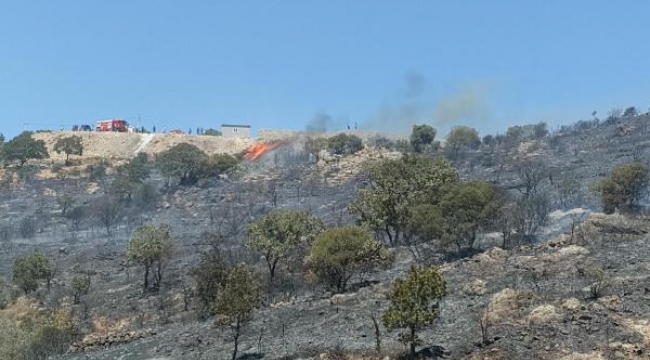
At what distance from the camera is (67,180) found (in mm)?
124625

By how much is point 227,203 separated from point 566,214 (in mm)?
46145

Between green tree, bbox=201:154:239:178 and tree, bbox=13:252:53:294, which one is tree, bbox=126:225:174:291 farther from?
green tree, bbox=201:154:239:178

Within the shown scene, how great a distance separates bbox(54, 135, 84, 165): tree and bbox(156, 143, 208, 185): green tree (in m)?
Answer: 24.3

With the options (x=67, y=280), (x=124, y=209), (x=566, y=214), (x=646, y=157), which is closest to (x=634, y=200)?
(x=566, y=214)

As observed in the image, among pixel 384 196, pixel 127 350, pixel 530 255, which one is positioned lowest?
pixel 127 350

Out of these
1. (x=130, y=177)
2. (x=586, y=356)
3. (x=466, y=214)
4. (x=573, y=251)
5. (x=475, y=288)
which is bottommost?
(x=586, y=356)

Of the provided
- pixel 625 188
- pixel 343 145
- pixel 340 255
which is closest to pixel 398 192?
pixel 340 255

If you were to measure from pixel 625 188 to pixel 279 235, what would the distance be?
28.6 metres

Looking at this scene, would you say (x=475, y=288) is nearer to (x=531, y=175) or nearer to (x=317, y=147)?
(x=531, y=175)

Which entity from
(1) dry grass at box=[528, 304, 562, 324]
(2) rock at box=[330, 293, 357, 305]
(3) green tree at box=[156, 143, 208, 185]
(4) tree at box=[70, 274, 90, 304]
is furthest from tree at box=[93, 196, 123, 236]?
(1) dry grass at box=[528, 304, 562, 324]

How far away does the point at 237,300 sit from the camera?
41.9 metres

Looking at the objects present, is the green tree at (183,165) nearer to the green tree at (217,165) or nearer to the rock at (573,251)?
the green tree at (217,165)

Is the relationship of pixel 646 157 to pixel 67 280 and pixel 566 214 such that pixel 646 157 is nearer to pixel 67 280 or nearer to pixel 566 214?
pixel 566 214

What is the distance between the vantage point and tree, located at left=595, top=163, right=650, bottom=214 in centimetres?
6606
